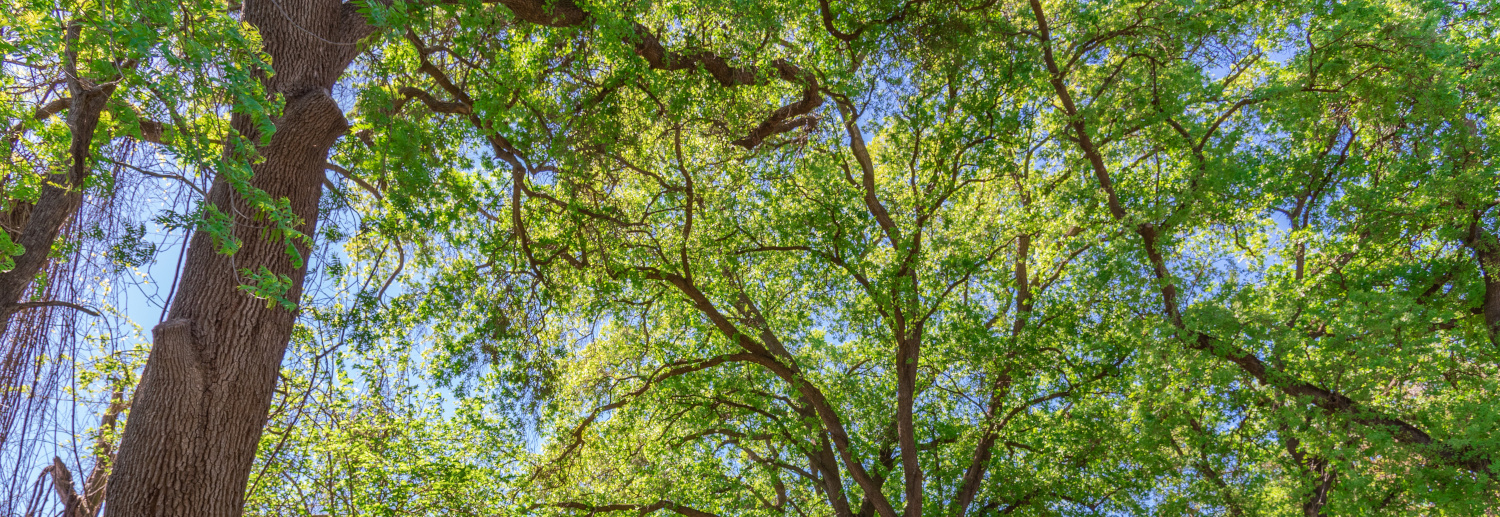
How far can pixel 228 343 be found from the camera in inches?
148

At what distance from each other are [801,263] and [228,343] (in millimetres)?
6618

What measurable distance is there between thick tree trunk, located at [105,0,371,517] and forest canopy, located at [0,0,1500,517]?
0.05 ft

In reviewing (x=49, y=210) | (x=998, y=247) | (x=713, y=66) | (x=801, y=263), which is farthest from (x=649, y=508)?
(x=49, y=210)

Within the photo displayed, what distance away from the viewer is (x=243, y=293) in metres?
3.85

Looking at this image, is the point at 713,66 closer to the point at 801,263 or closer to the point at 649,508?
the point at 801,263

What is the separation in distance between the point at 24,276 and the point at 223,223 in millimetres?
1534

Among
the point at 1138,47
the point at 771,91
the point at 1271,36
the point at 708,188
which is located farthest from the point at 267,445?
the point at 1271,36

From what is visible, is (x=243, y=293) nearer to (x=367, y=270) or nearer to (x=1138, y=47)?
(x=367, y=270)

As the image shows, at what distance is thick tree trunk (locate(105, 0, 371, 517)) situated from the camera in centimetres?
349

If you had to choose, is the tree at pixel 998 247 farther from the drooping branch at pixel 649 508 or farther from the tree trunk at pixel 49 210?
the tree trunk at pixel 49 210

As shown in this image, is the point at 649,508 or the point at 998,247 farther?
the point at 649,508

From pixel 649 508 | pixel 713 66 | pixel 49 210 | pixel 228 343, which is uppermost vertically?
pixel 713 66

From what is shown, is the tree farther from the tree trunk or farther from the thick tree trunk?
the tree trunk

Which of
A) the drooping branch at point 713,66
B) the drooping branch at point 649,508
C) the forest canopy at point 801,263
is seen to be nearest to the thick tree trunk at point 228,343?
the forest canopy at point 801,263
